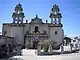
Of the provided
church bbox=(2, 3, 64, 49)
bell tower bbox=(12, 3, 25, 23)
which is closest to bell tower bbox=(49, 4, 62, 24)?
church bbox=(2, 3, 64, 49)

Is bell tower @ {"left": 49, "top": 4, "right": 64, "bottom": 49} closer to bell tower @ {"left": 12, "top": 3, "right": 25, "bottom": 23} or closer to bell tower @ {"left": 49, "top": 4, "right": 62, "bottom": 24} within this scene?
bell tower @ {"left": 49, "top": 4, "right": 62, "bottom": 24}

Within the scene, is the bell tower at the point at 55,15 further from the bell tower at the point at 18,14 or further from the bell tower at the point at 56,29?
the bell tower at the point at 18,14

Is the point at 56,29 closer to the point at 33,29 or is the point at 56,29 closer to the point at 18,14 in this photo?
the point at 33,29

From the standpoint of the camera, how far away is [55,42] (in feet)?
138

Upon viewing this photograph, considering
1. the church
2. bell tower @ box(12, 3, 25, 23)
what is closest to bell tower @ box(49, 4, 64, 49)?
the church

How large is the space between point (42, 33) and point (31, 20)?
4.32 meters

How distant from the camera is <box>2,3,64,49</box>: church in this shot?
43000mm

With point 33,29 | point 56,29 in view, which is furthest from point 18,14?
point 56,29

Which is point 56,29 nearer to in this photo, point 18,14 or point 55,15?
point 55,15

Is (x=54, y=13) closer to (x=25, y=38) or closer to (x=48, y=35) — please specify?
(x=48, y=35)

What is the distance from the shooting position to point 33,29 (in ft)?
144

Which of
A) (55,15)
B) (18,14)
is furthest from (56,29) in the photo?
(18,14)

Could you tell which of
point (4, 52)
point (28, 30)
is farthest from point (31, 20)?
point (4, 52)

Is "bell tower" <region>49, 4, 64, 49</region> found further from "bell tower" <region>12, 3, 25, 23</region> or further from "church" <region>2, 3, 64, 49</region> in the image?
"bell tower" <region>12, 3, 25, 23</region>
